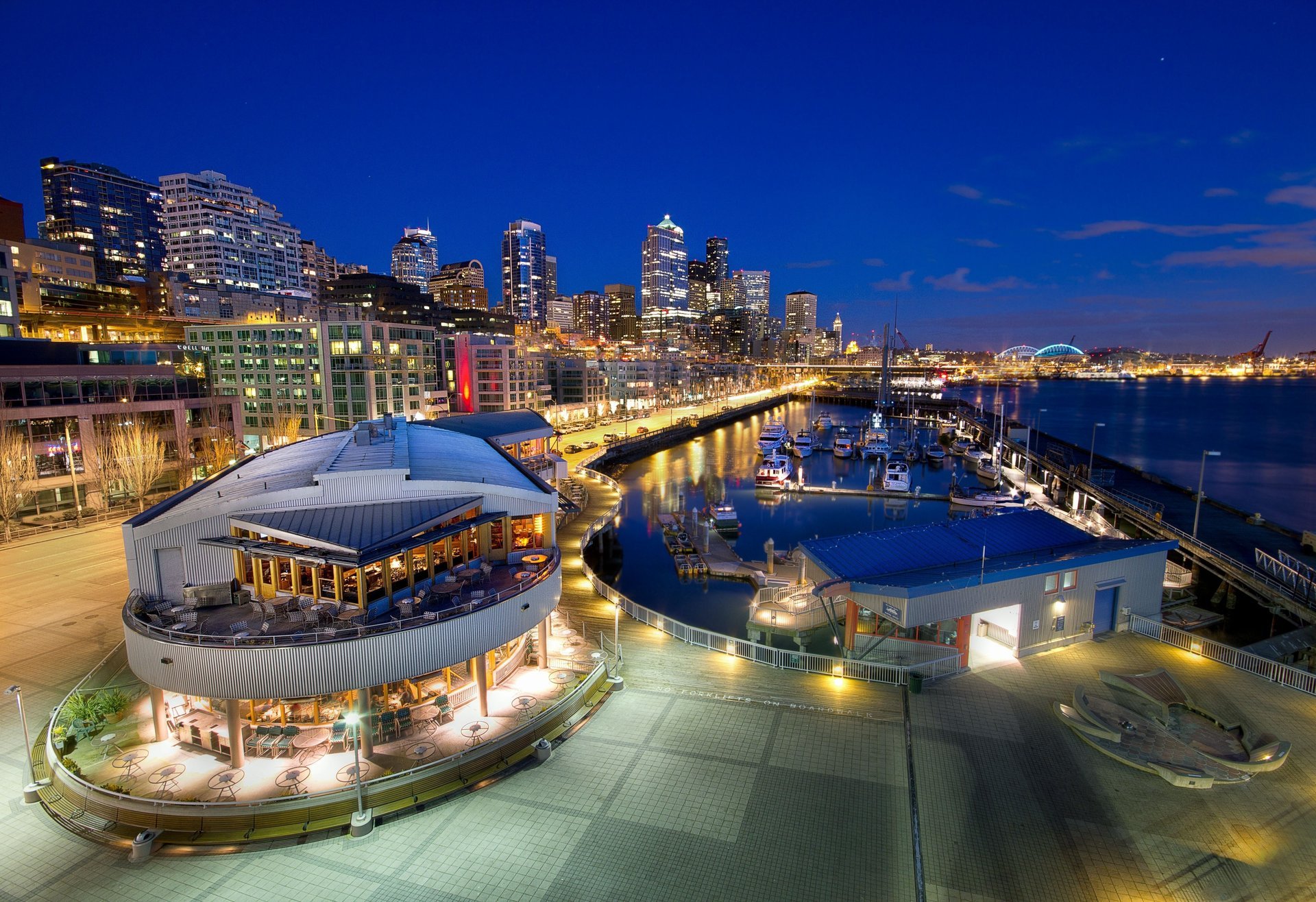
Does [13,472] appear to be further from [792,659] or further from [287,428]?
[792,659]

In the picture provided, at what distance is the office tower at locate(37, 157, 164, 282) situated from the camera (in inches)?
6865

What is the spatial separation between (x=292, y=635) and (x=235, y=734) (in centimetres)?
272

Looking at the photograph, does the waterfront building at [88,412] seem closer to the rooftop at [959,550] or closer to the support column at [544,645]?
the support column at [544,645]

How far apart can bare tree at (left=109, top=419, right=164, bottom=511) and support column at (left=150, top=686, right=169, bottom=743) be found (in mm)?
32903

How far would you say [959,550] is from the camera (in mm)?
22578

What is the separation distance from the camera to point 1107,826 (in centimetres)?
1291

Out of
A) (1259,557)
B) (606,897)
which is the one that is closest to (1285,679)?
(606,897)

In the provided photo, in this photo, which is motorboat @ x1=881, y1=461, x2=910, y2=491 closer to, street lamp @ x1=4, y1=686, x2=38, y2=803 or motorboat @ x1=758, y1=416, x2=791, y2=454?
motorboat @ x1=758, y1=416, x2=791, y2=454

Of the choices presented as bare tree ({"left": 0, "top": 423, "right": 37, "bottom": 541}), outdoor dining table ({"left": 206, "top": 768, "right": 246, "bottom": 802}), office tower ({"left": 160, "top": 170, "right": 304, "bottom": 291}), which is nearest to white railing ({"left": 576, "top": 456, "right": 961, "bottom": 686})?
outdoor dining table ({"left": 206, "top": 768, "right": 246, "bottom": 802})

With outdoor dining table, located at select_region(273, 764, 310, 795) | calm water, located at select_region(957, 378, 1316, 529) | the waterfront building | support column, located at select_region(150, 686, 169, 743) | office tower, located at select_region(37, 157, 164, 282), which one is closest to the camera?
outdoor dining table, located at select_region(273, 764, 310, 795)

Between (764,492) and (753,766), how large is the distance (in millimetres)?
49194

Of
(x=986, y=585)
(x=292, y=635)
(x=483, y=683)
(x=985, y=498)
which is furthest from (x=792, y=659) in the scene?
(x=985, y=498)

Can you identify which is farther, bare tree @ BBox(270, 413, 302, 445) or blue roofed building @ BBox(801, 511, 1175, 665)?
bare tree @ BBox(270, 413, 302, 445)

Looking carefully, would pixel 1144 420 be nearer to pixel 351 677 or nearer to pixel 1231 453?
pixel 1231 453
